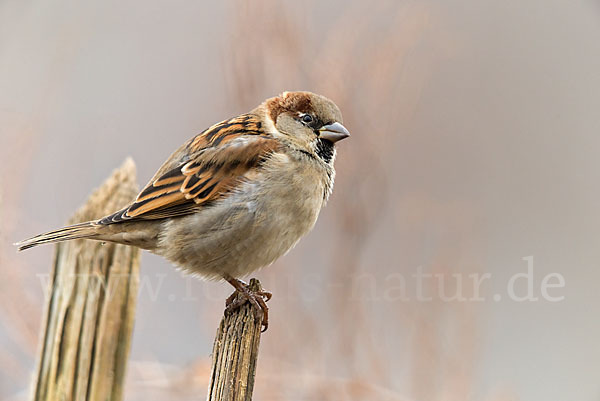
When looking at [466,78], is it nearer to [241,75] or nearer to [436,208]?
[436,208]

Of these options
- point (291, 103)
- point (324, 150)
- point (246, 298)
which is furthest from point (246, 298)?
point (291, 103)

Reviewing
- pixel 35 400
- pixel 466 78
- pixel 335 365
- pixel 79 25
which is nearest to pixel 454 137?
pixel 466 78

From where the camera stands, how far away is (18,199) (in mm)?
3252

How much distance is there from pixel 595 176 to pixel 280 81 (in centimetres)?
210

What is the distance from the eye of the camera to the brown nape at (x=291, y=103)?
9.55ft

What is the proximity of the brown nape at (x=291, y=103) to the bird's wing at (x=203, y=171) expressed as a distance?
0.74 feet

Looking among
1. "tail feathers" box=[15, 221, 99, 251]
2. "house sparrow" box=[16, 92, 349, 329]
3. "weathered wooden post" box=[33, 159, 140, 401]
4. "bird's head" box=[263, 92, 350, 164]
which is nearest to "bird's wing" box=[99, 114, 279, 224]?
"house sparrow" box=[16, 92, 349, 329]

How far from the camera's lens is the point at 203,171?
2.67m

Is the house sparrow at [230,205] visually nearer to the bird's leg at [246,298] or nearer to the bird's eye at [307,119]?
the bird's leg at [246,298]

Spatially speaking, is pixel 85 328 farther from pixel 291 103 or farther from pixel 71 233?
pixel 291 103

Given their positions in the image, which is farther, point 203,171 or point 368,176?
point 368,176

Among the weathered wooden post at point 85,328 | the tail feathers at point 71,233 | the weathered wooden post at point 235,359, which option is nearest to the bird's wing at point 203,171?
the tail feathers at point 71,233

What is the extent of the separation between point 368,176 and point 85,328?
1.88 meters

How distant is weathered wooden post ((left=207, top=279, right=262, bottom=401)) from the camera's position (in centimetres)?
180
